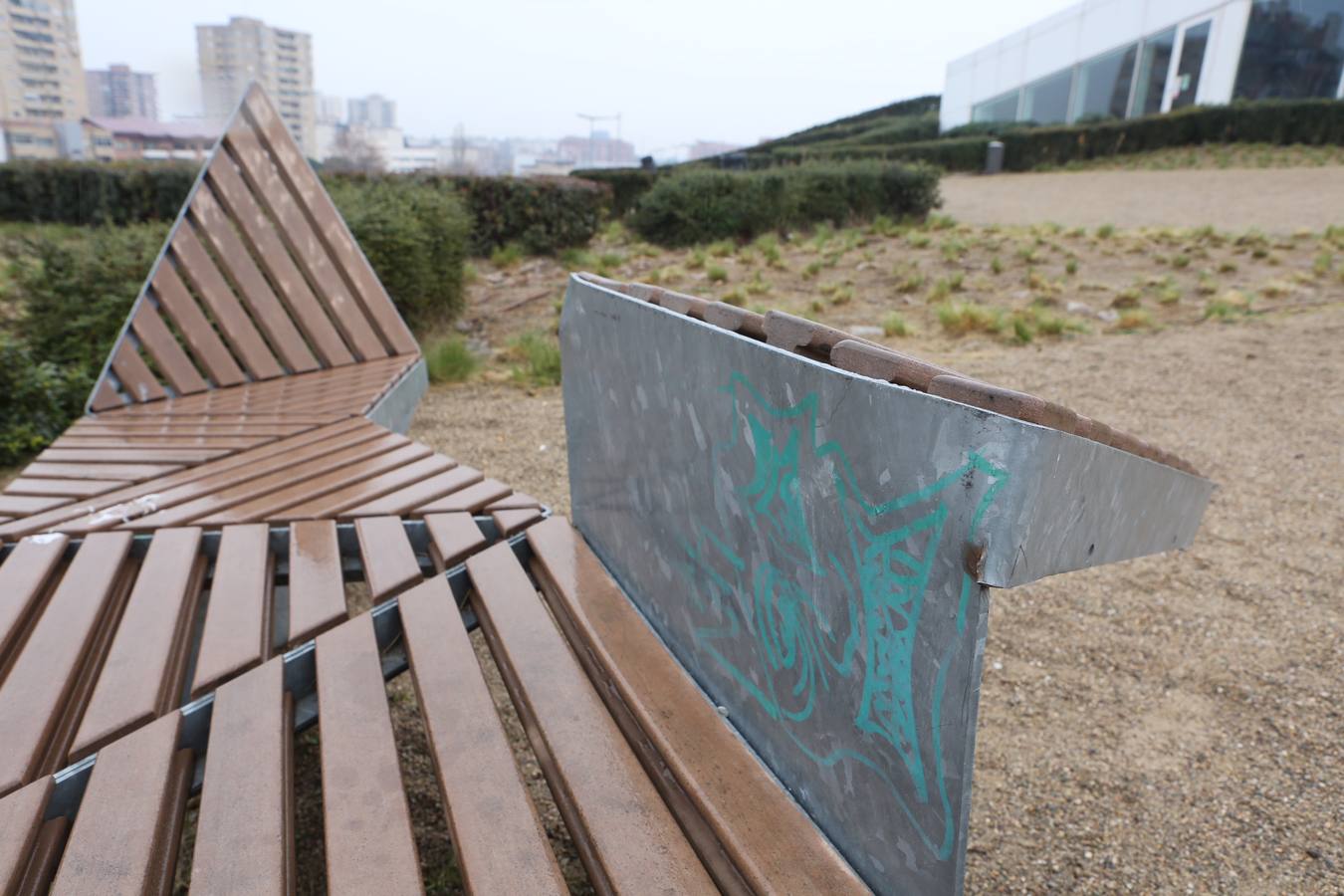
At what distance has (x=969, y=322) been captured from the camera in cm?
738

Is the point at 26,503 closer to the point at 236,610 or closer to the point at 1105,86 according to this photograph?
the point at 236,610

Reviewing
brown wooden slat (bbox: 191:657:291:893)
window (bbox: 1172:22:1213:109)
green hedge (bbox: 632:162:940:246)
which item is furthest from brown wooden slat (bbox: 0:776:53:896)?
Result: window (bbox: 1172:22:1213:109)

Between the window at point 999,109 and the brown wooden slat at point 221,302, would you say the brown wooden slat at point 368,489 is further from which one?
the window at point 999,109

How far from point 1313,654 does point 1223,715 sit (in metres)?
0.55

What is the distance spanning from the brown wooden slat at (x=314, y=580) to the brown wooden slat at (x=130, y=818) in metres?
0.37

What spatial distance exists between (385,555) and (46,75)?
3802 inches

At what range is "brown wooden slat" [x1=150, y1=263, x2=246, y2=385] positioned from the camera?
400 centimetres

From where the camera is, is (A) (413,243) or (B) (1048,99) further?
(B) (1048,99)

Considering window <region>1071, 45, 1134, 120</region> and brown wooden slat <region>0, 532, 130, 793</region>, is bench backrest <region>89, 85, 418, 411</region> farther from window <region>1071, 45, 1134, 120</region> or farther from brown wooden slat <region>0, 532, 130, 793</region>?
window <region>1071, 45, 1134, 120</region>

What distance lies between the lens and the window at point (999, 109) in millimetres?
31711

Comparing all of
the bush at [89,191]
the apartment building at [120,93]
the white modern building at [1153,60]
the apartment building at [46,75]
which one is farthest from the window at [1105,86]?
the apartment building at [120,93]

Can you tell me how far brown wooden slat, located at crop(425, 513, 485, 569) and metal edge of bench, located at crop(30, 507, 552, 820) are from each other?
0.03 meters

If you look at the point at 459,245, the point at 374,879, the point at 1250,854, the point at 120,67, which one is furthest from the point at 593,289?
the point at 120,67

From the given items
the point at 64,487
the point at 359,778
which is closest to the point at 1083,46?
the point at 64,487
